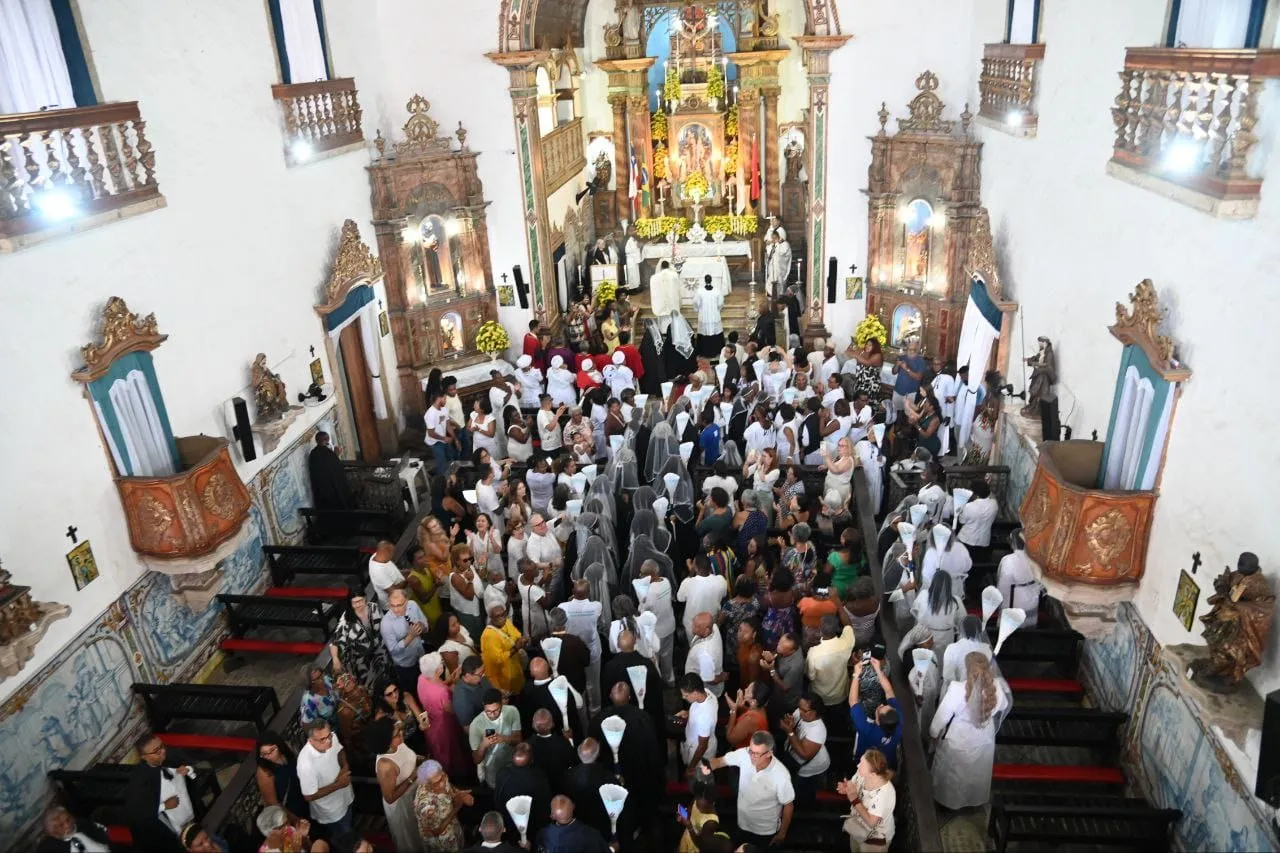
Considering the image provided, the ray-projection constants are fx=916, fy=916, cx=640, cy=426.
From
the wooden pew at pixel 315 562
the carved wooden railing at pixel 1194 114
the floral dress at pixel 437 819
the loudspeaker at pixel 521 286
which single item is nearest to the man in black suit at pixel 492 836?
the floral dress at pixel 437 819

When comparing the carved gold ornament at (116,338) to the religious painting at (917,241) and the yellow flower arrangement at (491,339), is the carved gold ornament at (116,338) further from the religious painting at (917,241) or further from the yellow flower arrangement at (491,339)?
the religious painting at (917,241)

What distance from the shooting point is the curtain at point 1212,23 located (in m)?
6.55

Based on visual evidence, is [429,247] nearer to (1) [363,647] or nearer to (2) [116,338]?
(2) [116,338]

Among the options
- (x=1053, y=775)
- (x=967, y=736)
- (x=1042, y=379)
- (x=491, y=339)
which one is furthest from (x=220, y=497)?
(x=1042, y=379)

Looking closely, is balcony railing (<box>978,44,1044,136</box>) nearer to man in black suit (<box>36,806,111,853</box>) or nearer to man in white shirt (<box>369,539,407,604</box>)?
man in white shirt (<box>369,539,407,604</box>)

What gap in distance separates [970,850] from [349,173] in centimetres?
1168

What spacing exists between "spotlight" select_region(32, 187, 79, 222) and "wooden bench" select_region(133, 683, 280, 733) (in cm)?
422

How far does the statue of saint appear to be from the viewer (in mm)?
10062

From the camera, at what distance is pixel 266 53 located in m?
11.3

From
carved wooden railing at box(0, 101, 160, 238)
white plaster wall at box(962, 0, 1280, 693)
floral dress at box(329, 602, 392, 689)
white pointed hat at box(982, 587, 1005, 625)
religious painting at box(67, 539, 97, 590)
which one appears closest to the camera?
white plaster wall at box(962, 0, 1280, 693)

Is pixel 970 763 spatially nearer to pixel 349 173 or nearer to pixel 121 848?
pixel 121 848

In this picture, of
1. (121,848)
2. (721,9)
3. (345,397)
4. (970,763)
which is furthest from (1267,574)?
A: (721,9)

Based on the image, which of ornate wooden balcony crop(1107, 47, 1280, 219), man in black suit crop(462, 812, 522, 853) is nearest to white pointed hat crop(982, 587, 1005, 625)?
ornate wooden balcony crop(1107, 47, 1280, 219)

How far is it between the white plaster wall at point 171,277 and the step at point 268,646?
5.24ft
